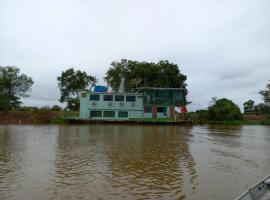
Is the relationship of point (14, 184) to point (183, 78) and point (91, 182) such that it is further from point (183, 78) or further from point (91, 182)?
point (183, 78)

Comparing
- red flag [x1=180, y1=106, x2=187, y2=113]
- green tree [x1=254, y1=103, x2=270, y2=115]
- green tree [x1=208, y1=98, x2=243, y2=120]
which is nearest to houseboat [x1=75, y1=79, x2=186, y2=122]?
red flag [x1=180, y1=106, x2=187, y2=113]

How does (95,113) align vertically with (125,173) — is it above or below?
above

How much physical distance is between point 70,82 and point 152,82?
19033 millimetres

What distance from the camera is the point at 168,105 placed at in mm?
51438

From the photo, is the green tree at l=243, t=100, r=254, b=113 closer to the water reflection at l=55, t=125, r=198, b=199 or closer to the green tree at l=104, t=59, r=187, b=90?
the green tree at l=104, t=59, r=187, b=90

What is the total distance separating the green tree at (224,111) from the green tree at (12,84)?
38962 mm

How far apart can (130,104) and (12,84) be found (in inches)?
1109

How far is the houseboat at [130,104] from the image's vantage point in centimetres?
4991

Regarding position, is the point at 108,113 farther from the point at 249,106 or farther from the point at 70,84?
the point at 249,106

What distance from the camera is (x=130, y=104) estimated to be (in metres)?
50.7

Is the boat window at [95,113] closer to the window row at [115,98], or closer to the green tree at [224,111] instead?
the window row at [115,98]

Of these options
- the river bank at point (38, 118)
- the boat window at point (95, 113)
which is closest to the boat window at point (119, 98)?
the boat window at point (95, 113)

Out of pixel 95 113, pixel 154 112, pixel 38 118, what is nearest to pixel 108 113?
pixel 95 113

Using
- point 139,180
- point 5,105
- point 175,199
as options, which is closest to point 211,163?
point 139,180
